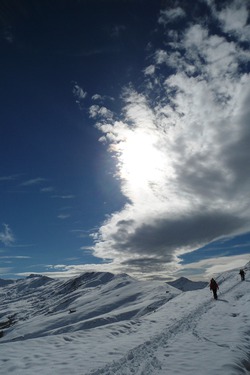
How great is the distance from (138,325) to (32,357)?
10.6m

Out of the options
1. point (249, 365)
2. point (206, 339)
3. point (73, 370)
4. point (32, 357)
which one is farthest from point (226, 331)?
point (32, 357)

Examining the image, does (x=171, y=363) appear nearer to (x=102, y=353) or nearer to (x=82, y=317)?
(x=102, y=353)

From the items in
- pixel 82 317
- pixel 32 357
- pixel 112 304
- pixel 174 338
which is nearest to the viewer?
pixel 32 357

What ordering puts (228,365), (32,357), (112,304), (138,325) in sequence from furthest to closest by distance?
1. (112,304)
2. (138,325)
3. (32,357)
4. (228,365)

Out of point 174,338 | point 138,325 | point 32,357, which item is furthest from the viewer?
point 138,325

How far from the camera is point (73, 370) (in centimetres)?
1248

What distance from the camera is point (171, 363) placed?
11.9 metres

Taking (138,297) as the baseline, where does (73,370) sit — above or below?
below

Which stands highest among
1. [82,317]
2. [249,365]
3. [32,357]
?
[82,317]

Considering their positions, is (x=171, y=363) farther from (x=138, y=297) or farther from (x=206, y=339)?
(x=138, y=297)

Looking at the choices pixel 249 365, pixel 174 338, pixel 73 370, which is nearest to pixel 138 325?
pixel 174 338

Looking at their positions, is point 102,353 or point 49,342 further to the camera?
point 49,342

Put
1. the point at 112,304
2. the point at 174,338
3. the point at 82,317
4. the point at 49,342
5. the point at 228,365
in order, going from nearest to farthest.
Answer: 1. the point at 228,365
2. the point at 174,338
3. the point at 49,342
4. the point at 82,317
5. the point at 112,304

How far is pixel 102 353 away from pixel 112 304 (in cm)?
7999
